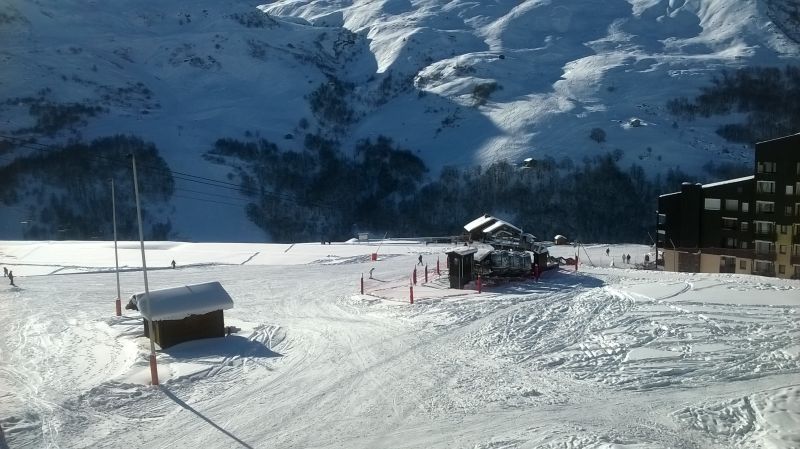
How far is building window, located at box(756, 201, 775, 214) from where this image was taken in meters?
36.9

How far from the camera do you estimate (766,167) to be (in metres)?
36.5

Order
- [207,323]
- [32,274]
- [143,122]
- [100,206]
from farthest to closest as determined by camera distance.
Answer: [143,122]
[100,206]
[32,274]
[207,323]

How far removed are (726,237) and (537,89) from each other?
73.4m

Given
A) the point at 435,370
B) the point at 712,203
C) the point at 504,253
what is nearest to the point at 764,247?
the point at 712,203

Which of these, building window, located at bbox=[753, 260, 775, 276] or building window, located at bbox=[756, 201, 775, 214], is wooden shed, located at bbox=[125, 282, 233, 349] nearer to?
building window, located at bbox=[753, 260, 775, 276]

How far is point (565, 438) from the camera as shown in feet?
38.3

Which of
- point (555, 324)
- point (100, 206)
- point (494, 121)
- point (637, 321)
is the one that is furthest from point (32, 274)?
point (494, 121)

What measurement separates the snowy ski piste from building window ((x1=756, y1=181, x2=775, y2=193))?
12.5 m

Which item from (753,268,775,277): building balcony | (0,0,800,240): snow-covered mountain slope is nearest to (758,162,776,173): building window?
(753,268,775,277): building balcony

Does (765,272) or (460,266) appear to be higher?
(460,266)

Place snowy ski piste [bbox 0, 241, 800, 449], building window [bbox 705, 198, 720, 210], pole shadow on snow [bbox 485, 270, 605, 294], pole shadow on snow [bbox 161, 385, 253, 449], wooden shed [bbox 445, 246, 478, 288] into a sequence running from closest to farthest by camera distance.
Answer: pole shadow on snow [bbox 161, 385, 253, 449], snowy ski piste [bbox 0, 241, 800, 449], pole shadow on snow [bbox 485, 270, 605, 294], wooden shed [bbox 445, 246, 478, 288], building window [bbox 705, 198, 720, 210]

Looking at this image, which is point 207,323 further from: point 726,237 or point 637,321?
point 726,237

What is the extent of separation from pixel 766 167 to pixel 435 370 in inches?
1222

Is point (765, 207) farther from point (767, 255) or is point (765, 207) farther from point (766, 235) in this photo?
point (767, 255)
